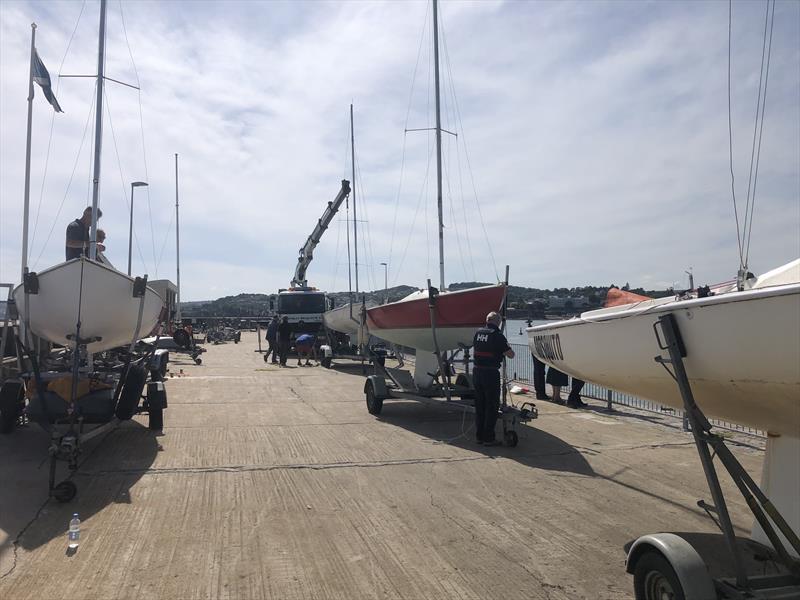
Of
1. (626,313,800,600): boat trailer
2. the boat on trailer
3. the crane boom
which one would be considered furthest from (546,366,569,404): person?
the crane boom

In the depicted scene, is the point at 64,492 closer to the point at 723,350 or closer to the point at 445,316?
the point at 723,350

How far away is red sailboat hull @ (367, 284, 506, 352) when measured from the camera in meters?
9.69

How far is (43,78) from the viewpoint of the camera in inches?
589

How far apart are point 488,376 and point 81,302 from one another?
5.07m

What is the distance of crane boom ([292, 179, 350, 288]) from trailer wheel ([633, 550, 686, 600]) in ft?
85.9

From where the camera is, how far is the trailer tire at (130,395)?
25.3 ft

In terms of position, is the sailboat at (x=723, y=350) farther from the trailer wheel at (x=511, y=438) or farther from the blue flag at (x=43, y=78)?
the blue flag at (x=43, y=78)

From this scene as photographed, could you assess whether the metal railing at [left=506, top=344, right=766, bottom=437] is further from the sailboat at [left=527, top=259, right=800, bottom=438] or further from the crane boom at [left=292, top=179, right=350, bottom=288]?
the crane boom at [left=292, top=179, right=350, bottom=288]

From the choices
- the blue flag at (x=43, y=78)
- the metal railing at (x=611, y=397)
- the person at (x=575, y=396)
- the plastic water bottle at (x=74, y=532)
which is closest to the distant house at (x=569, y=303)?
the metal railing at (x=611, y=397)

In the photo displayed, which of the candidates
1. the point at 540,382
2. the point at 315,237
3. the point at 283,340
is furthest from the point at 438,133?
the point at 315,237

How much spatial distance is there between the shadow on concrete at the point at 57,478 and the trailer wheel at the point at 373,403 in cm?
341

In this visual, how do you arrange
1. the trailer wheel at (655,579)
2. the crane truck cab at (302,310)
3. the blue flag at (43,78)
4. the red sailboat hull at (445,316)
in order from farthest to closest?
A: 1. the crane truck cab at (302,310)
2. the blue flag at (43,78)
3. the red sailboat hull at (445,316)
4. the trailer wheel at (655,579)

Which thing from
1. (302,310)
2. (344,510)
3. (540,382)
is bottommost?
(344,510)

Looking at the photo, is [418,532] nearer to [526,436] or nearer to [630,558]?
[630,558]
